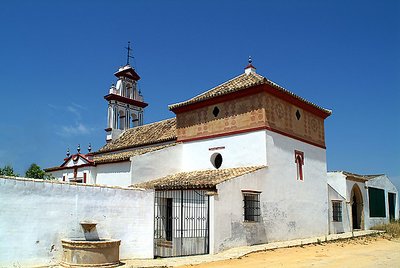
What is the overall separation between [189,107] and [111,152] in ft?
23.4

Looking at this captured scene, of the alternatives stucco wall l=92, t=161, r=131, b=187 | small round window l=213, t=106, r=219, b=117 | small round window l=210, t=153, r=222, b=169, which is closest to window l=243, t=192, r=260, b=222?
small round window l=210, t=153, r=222, b=169

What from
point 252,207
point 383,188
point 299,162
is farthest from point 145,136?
point 383,188

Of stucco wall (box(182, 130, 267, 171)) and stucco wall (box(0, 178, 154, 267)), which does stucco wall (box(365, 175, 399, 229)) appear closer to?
stucco wall (box(182, 130, 267, 171))

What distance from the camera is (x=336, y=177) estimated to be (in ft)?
71.1

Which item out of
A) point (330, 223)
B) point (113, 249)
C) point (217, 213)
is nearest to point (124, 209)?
point (113, 249)

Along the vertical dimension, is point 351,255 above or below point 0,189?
below

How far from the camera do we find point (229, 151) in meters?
16.6

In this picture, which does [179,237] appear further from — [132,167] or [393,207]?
[393,207]

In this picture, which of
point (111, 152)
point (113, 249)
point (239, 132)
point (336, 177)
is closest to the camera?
point (113, 249)

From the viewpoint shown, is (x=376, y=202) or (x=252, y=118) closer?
(x=252, y=118)

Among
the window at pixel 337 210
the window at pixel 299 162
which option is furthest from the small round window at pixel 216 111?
the window at pixel 337 210

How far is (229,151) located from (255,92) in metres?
2.75

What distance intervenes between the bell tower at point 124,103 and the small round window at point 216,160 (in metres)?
10.3

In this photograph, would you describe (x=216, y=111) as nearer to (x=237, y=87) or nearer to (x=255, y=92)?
(x=237, y=87)
